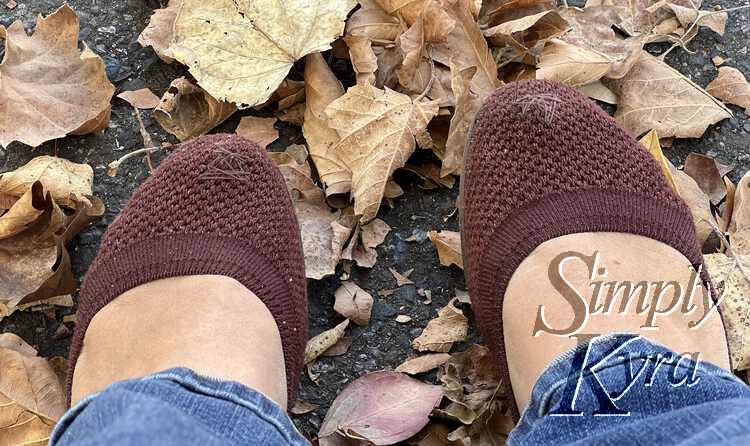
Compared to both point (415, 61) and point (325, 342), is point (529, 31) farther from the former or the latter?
point (325, 342)

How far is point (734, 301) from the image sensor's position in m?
1.24

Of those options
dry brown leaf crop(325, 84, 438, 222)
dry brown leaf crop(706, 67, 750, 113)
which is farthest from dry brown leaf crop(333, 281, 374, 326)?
dry brown leaf crop(706, 67, 750, 113)

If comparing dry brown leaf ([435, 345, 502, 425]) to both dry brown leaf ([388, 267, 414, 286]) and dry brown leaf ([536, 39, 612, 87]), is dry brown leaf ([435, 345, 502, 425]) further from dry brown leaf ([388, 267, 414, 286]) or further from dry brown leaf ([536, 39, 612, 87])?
dry brown leaf ([536, 39, 612, 87])

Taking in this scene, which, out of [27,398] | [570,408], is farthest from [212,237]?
[570,408]

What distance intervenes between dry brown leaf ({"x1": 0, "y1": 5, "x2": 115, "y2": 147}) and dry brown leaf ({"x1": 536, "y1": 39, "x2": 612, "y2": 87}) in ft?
2.58

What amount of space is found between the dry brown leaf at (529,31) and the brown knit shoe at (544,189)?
0.49 ft

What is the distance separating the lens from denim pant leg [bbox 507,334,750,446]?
81cm

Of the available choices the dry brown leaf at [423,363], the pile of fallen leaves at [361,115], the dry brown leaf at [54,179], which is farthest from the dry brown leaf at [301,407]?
the dry brown leaf at [54,179]

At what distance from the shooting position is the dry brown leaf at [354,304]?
1.29m

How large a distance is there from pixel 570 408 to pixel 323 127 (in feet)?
2.21

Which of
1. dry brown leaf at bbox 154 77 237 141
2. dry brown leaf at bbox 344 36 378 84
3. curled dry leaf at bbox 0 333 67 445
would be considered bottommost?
curled dry leaf at bbox 0 333 67 445

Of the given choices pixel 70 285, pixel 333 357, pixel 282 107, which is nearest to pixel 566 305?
pixel 333 357

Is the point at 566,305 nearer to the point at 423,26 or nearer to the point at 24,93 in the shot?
the point at 423,26

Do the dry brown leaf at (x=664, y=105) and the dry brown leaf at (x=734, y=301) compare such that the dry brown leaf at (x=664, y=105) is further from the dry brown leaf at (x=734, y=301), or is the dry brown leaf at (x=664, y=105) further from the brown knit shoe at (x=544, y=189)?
the dry brown leaf at (x=734, y=301)
